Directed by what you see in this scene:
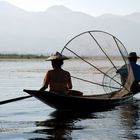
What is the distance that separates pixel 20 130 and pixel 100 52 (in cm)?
712

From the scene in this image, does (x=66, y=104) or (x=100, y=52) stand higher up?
(x=100, y=52)

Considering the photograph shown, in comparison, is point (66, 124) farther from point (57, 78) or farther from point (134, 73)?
point (134, 73)

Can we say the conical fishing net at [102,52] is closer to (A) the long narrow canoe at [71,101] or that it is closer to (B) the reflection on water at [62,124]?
(A) the long narrow canoe at [71,101]

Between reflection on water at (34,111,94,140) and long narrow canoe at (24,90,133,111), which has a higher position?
long narrow canoe at (24,90,133,111)

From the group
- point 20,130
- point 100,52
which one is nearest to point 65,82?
point 20,130

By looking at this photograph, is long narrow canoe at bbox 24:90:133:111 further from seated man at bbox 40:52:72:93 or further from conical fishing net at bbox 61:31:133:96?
conical fishing net at bbox 61:31:133:96

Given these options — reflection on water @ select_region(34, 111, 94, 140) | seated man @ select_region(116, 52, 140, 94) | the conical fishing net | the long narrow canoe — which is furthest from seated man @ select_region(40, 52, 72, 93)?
seated man @ select_region(116, 52, 140, 94)

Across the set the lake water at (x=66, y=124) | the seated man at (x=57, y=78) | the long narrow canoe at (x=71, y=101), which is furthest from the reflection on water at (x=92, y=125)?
the seated man at (x=57, y=78)

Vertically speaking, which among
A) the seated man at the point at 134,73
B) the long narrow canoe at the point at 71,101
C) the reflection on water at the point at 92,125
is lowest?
the reflection on water at the point at 92,125

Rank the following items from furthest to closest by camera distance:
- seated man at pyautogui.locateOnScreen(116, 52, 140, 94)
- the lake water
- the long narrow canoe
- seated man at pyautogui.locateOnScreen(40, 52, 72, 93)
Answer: seated man at pyautogui.locateOnScreen(116, 52, 140, 94) < seated man at pyautogui.locateOnScreen(40, 52, 72, 93) < the long narrow canoe < the lake water

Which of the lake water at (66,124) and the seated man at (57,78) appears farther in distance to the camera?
the seated man at (57,78)

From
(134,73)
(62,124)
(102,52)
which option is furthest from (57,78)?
(102,52)

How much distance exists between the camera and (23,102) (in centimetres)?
1697

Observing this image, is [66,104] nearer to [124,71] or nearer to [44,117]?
[44,117]
